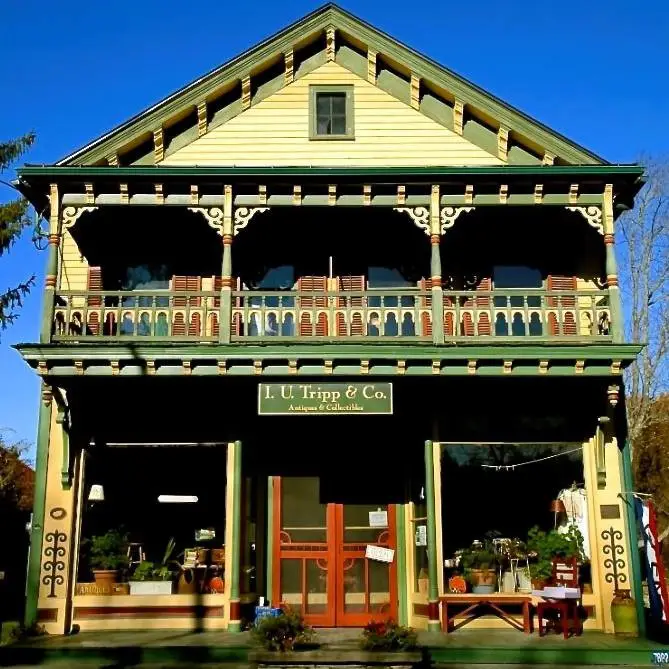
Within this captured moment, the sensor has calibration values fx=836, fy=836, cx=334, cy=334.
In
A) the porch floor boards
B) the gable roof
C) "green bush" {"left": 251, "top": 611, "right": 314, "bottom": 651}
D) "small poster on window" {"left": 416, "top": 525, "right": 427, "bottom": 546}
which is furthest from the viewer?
the gable roof

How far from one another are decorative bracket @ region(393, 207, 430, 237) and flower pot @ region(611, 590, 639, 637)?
6862 mm

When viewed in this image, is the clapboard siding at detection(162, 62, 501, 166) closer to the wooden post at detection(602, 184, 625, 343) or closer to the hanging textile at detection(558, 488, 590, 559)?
the wooden post at detection(602, 184, 625, 343)

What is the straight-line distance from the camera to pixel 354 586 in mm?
14961

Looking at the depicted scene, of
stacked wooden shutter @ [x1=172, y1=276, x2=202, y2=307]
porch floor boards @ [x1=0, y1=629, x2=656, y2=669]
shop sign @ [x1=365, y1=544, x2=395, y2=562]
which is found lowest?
porch floor boards @ [x1=0, y1=629, x2=656, y2=669]

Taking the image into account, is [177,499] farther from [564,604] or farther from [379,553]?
[564,604]

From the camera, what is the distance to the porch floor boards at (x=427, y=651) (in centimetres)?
1230

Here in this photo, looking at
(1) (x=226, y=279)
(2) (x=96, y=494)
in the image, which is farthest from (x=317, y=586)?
(1) (x=226, y=279)

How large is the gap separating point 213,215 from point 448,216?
4049 millimetres

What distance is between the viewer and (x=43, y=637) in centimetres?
1350

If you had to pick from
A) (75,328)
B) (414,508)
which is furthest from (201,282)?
(414,508)

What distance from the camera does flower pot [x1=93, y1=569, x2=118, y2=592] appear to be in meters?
14.2

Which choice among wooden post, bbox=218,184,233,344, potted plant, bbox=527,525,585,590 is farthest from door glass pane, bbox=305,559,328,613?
wooden post, bbox=218,184,233,344

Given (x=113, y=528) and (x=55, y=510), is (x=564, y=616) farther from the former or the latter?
(x=55, y=510)

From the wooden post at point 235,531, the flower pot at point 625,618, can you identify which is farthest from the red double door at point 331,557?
the flower pot at point 625,618
